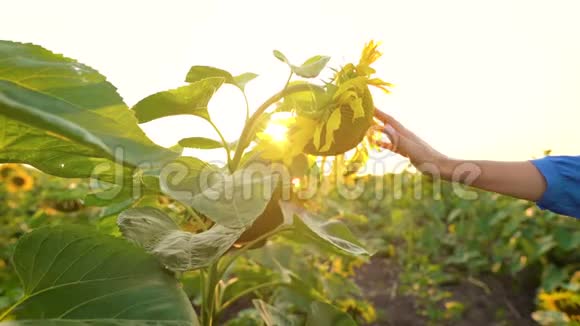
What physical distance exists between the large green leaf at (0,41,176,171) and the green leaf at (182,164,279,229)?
8 centimetres

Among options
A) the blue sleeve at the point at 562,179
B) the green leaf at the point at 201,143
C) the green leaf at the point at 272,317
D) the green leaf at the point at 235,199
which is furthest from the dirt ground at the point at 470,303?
the green leaf at the point at 235,199

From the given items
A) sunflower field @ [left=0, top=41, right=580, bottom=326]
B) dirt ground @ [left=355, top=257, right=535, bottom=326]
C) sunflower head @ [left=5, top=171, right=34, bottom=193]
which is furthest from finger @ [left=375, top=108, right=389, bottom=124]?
sunflower head @ [left=5, top=171, right=34, bottom=193]

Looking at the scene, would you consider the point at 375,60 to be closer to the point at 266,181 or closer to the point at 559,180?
the point at 266,181

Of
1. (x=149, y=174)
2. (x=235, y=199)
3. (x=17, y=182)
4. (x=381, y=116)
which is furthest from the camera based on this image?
(x=17, y=182)

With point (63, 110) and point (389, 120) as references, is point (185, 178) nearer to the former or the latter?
point (63, 110)

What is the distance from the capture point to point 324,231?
0.71 m

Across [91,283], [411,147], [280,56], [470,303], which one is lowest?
[470,303]

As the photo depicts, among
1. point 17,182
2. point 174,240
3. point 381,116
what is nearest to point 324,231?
point 174,240

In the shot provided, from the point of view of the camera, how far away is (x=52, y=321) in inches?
21.1

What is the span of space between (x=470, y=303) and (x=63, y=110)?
3.20 metres

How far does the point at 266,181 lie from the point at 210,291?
0.27m

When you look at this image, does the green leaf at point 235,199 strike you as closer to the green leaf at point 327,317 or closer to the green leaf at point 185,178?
the green leaf at point 185,178

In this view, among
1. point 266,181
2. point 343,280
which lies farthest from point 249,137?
point 343,280

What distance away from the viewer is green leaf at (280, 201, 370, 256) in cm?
67
